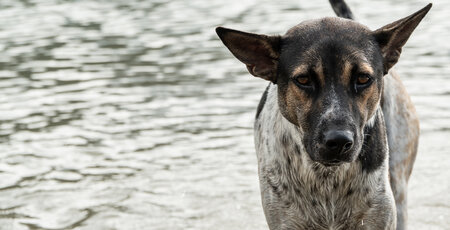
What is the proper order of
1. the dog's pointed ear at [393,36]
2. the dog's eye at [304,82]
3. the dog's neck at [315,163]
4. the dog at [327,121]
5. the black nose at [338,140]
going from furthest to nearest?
the dog's neck at [315,163], the dog's pointed ear at [393,36], the dog's eye at [304,82], the dog at [327,121], the black nose at [338,140]

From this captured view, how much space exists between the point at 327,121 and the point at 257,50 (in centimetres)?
74

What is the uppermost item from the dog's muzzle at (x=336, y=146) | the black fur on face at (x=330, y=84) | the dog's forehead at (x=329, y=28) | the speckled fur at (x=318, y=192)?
the dog's forehead at (x=329, y=28)

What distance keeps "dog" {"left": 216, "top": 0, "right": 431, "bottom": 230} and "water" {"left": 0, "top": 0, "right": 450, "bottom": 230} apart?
1.37 metres

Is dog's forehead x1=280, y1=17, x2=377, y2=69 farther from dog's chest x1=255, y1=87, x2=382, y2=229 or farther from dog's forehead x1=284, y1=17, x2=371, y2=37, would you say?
dog's chest x1=255, y1=87, x2=382, y2=229

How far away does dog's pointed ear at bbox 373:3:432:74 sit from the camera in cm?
425

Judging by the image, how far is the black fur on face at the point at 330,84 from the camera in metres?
3.98

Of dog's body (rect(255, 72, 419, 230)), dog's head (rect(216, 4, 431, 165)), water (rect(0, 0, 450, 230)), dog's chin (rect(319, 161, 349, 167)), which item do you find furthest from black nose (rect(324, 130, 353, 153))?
water (rect(0, 0, 450, 230))

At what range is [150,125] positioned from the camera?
816cm

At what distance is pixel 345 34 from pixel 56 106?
5544 mm

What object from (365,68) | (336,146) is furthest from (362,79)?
(336,146)

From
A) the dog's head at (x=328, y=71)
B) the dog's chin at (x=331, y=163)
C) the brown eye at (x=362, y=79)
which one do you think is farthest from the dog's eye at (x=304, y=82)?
the dog's chin at (x=331, y=163)

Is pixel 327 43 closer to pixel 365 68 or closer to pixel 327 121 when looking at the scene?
pixel 365 68

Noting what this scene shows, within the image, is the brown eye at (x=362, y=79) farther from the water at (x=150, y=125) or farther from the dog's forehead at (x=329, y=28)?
the water at (x=150, y=125)

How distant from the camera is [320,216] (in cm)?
441
